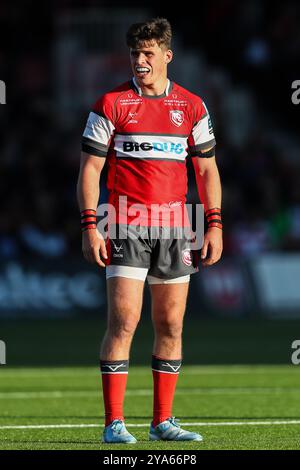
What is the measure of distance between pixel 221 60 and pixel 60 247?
23.6 feet

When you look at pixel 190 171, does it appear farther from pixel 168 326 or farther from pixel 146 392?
pixel 168 326

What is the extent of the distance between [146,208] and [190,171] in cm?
1464

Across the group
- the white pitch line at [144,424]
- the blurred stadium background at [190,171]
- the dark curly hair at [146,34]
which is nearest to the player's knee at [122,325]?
the white pitch line at [144,424]

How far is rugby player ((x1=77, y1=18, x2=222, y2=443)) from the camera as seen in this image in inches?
329

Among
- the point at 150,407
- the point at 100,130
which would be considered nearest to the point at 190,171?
the point at 150,407

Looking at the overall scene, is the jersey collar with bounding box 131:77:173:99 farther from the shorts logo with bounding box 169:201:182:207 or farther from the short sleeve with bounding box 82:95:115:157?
the shorts logo with bounding box 169:201:182:207

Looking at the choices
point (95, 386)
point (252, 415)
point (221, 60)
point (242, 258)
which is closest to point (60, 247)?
point (242, 258)

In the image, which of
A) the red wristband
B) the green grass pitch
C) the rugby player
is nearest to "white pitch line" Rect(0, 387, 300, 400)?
the green grass pitch

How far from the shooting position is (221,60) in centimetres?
2747

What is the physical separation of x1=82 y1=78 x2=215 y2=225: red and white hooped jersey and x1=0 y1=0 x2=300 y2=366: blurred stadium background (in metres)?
7.07

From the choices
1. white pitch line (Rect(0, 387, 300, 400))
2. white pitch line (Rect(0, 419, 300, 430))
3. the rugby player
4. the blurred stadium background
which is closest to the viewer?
the rugby player

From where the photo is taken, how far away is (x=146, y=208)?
8.52 meters

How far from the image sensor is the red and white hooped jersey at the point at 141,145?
8.43 meters

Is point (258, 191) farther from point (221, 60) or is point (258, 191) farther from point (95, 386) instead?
point (95, 386)
